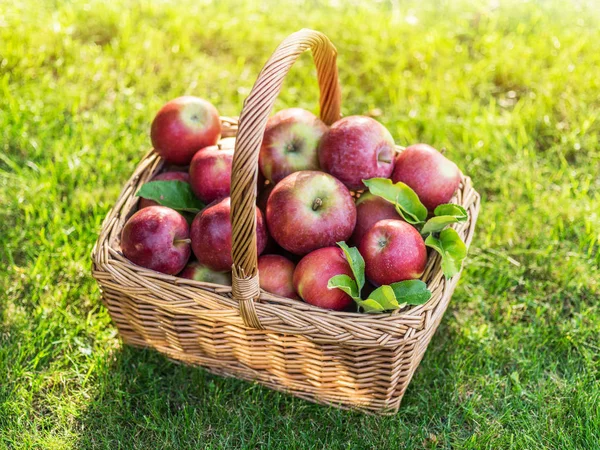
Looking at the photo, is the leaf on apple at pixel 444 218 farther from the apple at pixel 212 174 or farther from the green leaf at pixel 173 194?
the green leaf at pixel 173 194

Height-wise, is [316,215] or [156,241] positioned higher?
[316,215]

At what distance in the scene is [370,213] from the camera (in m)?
2.15

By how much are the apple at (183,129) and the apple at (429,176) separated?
0.69 m

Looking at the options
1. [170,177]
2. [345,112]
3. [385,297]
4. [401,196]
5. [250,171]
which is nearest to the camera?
[250,171]

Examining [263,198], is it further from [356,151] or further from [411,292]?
[411,292]

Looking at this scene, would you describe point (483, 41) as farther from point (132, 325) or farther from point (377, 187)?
point (132, 325)

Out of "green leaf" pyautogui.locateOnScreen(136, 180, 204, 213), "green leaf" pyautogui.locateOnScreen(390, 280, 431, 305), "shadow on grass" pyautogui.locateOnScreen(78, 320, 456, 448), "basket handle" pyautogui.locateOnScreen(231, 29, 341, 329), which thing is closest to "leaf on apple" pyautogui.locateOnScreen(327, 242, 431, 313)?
"green leaf" pyautogui.locateOnScreen(390, 280, 431, 305)

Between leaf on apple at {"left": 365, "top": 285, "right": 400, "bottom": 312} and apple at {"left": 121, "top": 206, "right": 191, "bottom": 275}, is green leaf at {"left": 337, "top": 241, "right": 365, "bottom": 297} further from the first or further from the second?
apple at {"left": 121, "top": 206, "right": 191, "bottom": 275}

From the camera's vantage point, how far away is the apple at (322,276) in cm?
190

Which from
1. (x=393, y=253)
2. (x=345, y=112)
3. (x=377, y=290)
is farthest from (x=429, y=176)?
(x=345, y=112)

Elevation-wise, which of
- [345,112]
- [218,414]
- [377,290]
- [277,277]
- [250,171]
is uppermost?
[250,171]

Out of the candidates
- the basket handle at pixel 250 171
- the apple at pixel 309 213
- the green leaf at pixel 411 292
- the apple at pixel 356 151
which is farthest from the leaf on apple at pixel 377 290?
the apple at pixel 356 151

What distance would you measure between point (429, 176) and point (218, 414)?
0.99m

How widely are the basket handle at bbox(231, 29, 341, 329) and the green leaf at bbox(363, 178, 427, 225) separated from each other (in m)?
0.47
